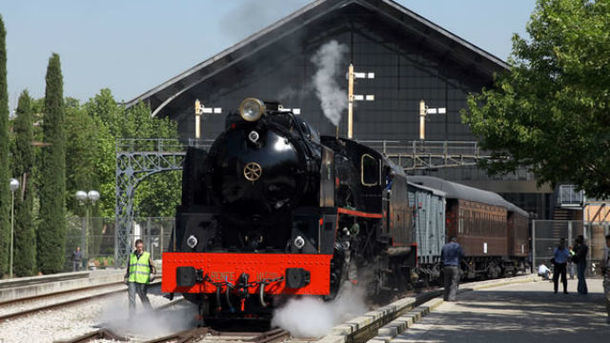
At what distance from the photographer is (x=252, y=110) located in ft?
52.0

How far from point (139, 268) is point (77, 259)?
24.5 meters

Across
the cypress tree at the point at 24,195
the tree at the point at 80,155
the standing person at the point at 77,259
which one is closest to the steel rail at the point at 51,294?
the cypress tree at the point at 24,195

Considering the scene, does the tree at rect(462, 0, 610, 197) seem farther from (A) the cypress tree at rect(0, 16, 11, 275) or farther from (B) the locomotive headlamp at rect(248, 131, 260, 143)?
(A) the cypress tree at rect(0, 16, 11, 275)

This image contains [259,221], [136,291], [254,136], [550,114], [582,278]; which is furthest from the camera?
[582,278]

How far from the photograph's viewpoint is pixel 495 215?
130 ft

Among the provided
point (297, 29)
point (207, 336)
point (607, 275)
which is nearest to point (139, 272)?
point (207, 336)

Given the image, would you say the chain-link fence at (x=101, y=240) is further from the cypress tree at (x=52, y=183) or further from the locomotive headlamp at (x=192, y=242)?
the locomotive headlamp at (x=192, y=242)

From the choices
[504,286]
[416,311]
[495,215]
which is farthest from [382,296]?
[495,215]

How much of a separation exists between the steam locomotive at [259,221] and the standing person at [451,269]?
254 inches

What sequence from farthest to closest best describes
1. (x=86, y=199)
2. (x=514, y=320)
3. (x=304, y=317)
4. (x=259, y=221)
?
(x=86, y=199)
(x=514, y=320)
(x=259, y=221)
(x=304, y=317)

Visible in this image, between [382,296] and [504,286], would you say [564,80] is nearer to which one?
[382,296]

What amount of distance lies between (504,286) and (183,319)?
17.3m

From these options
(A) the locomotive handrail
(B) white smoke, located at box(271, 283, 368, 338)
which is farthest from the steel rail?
(A) the locomotive handrail

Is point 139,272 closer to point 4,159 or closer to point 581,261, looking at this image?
point 581,261
